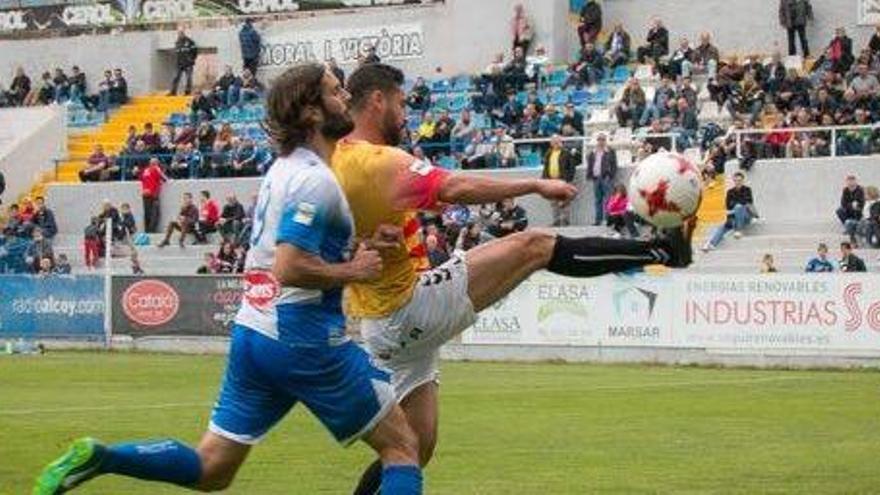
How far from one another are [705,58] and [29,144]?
18.7m

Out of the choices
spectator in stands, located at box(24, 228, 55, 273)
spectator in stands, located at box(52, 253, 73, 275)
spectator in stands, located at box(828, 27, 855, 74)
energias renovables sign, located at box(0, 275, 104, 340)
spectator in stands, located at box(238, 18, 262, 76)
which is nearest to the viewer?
energias renovables sign, located at box(0, 275, 104, 340)

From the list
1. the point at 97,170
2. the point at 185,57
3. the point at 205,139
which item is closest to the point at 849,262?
the point at 205,139

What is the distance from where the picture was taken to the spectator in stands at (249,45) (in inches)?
2066

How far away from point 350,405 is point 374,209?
1.48 meters

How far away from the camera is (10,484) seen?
13.9 m

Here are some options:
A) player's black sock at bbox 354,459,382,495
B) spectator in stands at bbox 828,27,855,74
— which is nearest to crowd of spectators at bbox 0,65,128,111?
spectator in stands at bbox 828,27,855,74

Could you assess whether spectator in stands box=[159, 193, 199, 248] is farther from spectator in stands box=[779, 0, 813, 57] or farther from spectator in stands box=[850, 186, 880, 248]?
spectator in stands box=[850, 186, 880, 248]

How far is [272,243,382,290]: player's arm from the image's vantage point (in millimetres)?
8930

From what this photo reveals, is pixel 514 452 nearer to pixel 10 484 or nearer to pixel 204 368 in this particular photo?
pixel 10 484

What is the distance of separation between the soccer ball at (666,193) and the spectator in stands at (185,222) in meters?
34.1

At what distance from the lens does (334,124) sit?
30.5 ft

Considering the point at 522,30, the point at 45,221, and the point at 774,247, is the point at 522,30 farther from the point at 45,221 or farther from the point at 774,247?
the point at 774,247

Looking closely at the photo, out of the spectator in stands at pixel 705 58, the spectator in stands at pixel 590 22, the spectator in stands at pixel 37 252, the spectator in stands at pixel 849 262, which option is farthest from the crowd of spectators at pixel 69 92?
the spectator in stands at pixel 849 262

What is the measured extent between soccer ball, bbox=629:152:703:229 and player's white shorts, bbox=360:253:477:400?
1.08 meters
